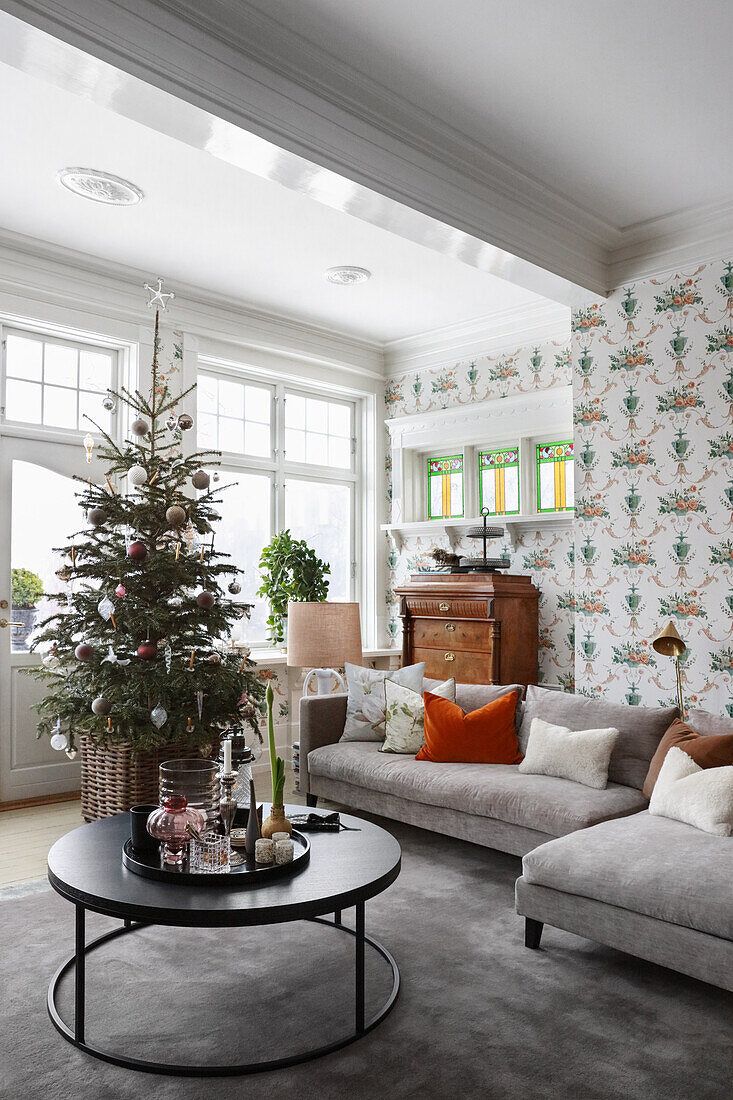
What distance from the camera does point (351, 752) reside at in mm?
4301

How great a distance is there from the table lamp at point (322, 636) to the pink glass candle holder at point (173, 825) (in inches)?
91.2

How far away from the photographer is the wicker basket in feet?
13.6

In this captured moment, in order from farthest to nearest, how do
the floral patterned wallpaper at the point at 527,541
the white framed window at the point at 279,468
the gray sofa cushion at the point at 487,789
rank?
the white framed window at the point at 279,468, the floral patterned wallpaper at the point at 527,541, the gray sofa cushion at the point at 487,789

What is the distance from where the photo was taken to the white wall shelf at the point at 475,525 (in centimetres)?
549

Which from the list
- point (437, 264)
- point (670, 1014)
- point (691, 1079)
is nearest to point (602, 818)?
point (670, 1014)

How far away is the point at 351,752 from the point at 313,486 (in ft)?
8.84

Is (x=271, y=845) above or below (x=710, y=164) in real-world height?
below

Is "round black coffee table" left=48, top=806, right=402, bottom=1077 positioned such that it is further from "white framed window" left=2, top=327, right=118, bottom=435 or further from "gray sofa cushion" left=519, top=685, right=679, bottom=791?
"white framed window" left=2, top=327, right=118, bottom=435

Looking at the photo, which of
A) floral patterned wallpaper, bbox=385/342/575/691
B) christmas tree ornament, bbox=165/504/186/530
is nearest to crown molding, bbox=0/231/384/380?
floral patterned wallpaper, bbox=385/342/575/691

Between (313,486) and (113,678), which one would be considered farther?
(313,486)

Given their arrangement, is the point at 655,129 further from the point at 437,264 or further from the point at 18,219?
the point at 18,219

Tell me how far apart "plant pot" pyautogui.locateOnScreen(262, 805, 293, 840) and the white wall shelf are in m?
3.31

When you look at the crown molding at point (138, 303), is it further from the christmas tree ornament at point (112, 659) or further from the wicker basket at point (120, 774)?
the wicker basket at point (120, 774)

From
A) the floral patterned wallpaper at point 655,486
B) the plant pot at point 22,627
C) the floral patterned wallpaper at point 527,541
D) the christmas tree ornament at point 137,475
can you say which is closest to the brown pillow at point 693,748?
the floral patterned wallpaper at point 655,486
